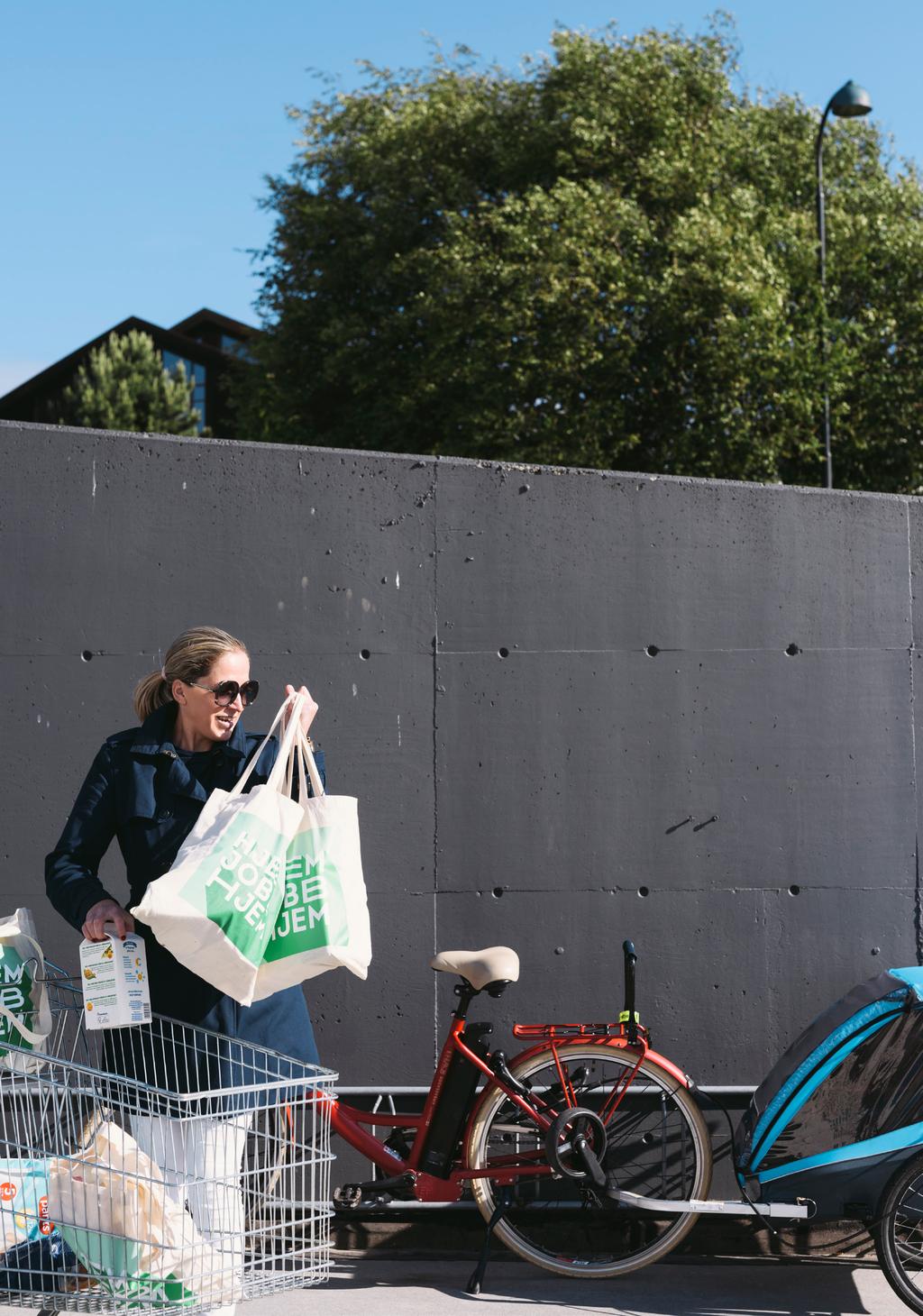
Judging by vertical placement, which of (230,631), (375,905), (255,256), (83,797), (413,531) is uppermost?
(255,256)

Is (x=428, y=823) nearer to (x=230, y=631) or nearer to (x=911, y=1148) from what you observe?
(x=230, y=631)

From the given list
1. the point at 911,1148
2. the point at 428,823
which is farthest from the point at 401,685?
the point at 911,1148

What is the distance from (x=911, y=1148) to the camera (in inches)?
153

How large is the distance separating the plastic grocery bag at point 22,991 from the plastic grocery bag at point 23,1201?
1.08ft

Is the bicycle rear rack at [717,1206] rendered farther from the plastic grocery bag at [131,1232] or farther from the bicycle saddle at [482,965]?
the plastic grocery bag at [131,1232]

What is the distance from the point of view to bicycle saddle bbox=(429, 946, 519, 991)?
430cm

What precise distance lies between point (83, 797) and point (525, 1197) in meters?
2.29

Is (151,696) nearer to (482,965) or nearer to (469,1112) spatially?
(482,965)

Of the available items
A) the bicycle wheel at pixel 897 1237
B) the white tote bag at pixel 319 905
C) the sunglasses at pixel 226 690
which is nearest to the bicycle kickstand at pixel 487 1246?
the bicycle wheel at pixel 897 1237

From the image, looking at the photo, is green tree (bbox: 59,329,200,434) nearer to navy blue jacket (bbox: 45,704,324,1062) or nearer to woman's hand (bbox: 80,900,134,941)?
navy blue jacket (bbox: 45,704,324,1062)

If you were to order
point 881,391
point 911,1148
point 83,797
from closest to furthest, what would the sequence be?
point 83,797, point 911,1148, point 881,391

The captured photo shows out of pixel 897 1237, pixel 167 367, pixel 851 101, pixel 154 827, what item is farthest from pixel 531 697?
pixel 167 367

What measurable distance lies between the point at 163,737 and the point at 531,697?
1.87 m

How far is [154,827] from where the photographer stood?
11.1ft
